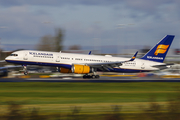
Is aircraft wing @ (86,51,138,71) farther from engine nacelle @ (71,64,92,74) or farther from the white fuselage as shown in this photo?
engine nacelle @ (71,64,92,74)

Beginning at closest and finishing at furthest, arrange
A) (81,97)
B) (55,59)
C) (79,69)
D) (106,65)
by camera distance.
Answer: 1. (81,97)
2. (79,69)
3. (55,59)
4. (106,65)

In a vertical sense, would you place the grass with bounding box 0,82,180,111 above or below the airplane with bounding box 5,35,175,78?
below

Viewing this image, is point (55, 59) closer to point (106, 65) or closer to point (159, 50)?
point (106, 65)

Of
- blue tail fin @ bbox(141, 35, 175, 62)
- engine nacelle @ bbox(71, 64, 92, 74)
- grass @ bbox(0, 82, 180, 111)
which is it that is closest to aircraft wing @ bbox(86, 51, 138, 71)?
engine nacelle @ bbox(71, 64, 92, 74)

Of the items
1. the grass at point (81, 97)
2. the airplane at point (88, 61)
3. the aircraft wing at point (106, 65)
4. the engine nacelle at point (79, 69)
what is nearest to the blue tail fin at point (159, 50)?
the airplane at point (88, 61)

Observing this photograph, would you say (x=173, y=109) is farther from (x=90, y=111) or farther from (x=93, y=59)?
(x=93, y=59)

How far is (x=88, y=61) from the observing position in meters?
35.2

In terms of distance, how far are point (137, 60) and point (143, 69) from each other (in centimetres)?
162

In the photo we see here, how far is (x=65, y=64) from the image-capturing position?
3403cm

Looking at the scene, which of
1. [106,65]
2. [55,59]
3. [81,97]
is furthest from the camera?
[106,65]

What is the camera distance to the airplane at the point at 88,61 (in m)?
33.4

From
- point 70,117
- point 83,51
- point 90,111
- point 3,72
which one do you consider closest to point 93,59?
point 3,72

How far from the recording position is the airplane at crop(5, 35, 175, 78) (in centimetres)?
3343

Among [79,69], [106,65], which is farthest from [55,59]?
[106,65]
